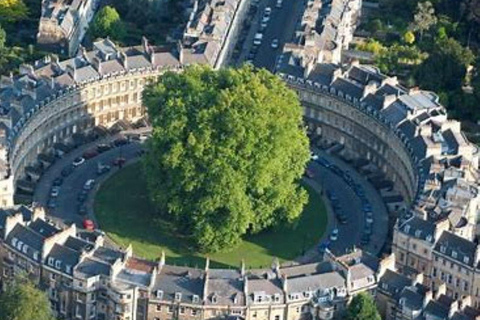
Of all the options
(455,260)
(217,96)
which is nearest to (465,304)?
(455,260)

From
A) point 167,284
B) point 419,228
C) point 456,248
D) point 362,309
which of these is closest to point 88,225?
point 167,284

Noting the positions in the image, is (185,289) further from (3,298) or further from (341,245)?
(341,245)

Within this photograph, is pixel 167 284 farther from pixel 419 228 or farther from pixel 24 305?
pixel 419 228

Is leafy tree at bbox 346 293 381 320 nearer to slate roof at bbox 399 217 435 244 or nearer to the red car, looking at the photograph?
slate roof at bbox 399 217 435 244

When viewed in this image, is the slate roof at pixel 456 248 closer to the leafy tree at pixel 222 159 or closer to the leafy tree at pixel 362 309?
the leafy tree at pixel 362 309

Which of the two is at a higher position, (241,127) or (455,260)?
(241,127)

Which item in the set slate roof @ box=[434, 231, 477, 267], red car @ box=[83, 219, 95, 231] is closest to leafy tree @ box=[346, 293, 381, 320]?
slate roof @ box=[434, 231, 477, 267]

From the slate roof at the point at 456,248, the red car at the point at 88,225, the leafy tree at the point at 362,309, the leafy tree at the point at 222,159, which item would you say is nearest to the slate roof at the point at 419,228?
the slate roof at the point at 456,248
